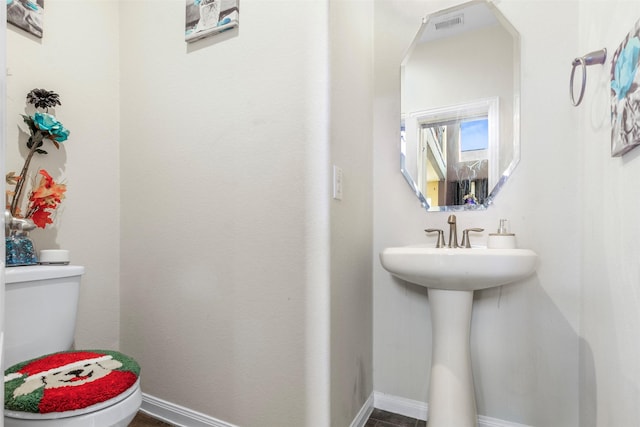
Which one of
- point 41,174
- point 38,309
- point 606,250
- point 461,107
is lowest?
point 38,309

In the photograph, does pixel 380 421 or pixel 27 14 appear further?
pixel 380 421

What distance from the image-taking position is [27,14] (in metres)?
1.33

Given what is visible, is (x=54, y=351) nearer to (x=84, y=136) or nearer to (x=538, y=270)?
(x=84, y=136)

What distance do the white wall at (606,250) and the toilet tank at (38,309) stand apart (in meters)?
1.78

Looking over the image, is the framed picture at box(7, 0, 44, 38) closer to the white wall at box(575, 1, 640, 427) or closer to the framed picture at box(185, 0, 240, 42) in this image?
the framed picture at box(185, 0, 240, 42)

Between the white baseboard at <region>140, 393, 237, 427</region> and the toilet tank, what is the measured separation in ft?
1.58

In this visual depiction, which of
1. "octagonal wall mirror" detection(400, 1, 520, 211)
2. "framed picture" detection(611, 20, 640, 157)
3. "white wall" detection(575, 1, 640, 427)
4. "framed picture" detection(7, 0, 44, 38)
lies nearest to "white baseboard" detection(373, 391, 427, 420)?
"white wall" detection(575, 1, 640, 427)

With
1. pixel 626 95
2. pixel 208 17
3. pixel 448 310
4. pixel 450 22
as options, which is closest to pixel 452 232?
pixel 448 310

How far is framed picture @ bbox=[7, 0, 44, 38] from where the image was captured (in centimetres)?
130

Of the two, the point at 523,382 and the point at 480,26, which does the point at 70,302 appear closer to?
the point at 523,382

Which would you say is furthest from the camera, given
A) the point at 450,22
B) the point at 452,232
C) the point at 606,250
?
the point at 450,22

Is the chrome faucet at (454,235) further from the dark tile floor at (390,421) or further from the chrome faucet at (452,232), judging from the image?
the dark tile floor at (390,421)

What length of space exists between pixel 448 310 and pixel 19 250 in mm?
1626

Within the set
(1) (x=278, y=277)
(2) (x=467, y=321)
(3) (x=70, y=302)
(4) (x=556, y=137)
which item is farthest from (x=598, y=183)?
(3) (x=70, y=302)
